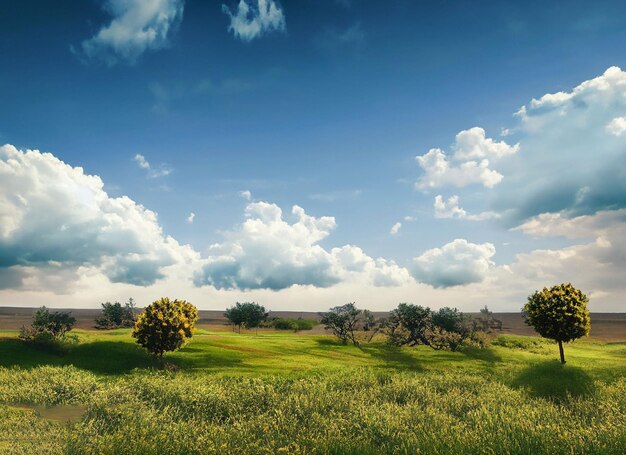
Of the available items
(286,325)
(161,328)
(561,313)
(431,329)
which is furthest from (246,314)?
(561,313)

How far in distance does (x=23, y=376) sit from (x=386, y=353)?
110 ft

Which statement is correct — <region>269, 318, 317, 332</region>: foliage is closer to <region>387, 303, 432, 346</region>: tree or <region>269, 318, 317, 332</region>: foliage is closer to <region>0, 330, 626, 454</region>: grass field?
<region>387, 303, 432, 346</region>: tree

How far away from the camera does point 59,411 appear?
21.7 metres

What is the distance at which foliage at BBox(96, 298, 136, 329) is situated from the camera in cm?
9175

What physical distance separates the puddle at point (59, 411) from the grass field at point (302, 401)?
9 cm

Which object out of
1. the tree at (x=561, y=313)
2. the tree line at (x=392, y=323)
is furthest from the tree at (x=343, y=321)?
the tree at (x=561, y=313)

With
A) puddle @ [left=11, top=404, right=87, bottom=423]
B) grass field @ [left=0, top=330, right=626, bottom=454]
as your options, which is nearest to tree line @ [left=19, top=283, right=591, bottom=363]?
grass field @ [left=0, top=330, right=626, bottom=454]

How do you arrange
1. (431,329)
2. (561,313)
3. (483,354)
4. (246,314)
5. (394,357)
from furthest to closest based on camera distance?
(246,314), (431,329), (483,354), (394,357), (561,313)

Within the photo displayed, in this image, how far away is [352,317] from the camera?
203 ft

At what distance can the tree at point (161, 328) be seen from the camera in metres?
37.6

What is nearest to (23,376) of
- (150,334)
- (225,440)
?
(150,334)

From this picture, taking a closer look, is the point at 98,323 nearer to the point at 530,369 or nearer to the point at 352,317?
the point at 352,317

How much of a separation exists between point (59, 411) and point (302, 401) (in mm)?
12029

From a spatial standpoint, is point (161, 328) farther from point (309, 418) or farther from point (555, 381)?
point (555, 381)
